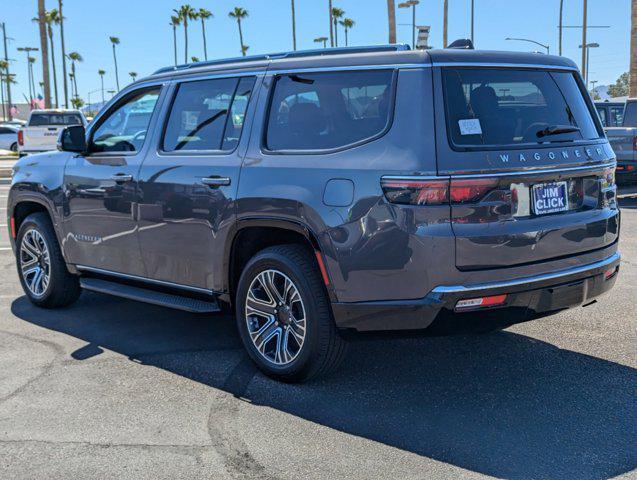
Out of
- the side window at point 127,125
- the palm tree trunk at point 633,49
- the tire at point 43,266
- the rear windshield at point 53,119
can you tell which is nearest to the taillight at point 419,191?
the side window at point 127,125

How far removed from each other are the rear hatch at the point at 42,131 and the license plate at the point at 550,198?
67.4 ft

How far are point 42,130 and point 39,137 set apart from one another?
23 cm

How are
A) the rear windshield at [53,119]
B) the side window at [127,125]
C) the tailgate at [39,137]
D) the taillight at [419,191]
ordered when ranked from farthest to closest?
1. the rear windshield at [53,119]
2. the tailgate at [39,137]
3. the side window at [127,125]
4. the taillight at [419,191]

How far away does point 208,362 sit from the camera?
5.14 m

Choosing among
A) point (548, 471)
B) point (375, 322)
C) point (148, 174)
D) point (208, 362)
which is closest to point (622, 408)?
point (548, 471)

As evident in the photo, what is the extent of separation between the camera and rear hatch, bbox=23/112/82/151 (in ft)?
74.6

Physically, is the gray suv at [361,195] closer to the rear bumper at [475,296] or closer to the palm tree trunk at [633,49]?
the rear bumper at [475,296]

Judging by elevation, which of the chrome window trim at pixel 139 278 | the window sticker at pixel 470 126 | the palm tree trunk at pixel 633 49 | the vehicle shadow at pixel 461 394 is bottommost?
the vehicle shadow at pixel 461 394

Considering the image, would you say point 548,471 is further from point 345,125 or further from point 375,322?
point 345,125

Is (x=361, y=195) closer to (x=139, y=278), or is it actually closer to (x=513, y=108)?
(x=513, y=108)

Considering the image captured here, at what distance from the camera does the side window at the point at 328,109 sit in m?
4.20

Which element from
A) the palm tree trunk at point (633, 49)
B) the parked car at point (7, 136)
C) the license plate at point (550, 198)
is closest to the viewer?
the license plate at point (550, 198)

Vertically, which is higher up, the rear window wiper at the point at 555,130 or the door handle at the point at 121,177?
the rear window wiper at the point at 555,130

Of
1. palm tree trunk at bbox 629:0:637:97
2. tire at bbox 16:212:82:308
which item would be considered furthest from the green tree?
tire at bbox 16:212:82:308
